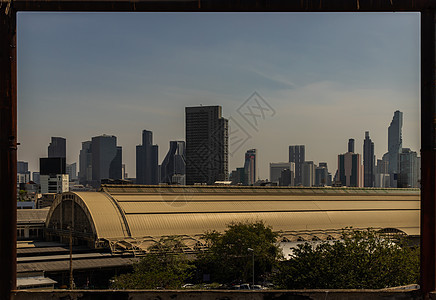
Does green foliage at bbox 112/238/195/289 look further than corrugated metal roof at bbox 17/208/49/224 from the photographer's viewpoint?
No

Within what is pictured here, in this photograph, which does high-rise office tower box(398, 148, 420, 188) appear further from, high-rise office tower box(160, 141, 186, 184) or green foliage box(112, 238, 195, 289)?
green foliage box(112, 238, 195, 289)

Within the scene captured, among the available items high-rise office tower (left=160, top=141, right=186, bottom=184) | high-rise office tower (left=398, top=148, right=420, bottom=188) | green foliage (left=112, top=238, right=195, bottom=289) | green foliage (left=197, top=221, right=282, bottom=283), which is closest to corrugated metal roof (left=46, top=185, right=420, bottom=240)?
green foliage (left=112, top=238, right=195, bottom=289)

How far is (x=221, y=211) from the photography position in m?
61.3

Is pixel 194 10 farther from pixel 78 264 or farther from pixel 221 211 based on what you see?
pixel 221 211

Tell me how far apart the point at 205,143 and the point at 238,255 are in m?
75.6

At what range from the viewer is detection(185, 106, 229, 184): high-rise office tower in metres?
117

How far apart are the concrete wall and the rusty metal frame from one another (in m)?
0.54

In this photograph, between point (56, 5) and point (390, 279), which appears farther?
point (390, 279)

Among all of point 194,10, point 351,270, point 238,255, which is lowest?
point 238,255

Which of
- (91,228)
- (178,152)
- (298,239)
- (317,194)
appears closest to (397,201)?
(317,194)

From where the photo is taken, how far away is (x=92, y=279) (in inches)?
1725

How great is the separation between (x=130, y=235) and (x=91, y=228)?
184 inches

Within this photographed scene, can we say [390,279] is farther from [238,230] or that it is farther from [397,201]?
[397,201]

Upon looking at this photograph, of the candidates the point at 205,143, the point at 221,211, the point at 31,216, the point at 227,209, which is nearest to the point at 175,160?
the point at 205,143
